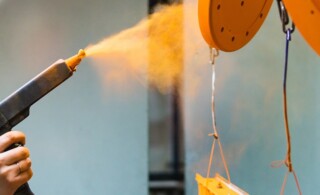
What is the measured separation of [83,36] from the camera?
1.10 metres

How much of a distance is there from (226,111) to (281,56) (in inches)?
9.2

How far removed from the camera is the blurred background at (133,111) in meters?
1.05

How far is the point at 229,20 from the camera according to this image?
0.55 metres

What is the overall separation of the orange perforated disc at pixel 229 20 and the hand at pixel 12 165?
0.34m

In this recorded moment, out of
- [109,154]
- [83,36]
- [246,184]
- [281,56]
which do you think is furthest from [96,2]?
[246,184]

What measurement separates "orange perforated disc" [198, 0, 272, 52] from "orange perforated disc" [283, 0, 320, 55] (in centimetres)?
14

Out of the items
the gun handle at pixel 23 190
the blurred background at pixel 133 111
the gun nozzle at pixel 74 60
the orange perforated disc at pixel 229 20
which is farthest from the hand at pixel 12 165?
the blurred background at pixel 133 111

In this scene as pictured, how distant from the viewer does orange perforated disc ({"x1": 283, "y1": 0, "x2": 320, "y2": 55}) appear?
1.29 ft

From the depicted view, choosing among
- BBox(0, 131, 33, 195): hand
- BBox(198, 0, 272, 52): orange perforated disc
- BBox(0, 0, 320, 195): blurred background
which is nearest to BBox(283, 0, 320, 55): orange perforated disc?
BBox(198, 0, 272, 52): orange perforated disc

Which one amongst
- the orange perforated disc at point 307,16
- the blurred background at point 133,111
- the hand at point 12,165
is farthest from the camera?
the blurred background at point 133,111

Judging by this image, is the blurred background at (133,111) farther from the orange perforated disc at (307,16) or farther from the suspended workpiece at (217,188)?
the orange perforated disc at (307,16)

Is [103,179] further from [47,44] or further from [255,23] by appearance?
[255,23]

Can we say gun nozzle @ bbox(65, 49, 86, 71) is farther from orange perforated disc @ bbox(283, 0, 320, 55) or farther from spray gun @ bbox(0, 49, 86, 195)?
orange perforated disc @ bbox(283, 0, 320, 55)

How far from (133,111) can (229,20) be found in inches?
24.2
